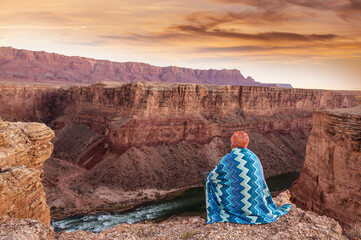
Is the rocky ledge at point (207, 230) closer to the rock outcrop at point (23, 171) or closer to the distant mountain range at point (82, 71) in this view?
the rock outcrop at point (23, 171)

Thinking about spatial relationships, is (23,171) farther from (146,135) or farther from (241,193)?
(146,135)

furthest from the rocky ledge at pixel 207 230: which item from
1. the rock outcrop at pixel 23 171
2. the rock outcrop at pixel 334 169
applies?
the rock outcrop at pixel 334 169

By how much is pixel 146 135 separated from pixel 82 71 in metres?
114

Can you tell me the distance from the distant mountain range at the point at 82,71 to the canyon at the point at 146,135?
66.0 m

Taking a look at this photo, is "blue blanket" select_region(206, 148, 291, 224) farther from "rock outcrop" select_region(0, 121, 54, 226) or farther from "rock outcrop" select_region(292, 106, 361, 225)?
"rock outcrop" select_region(292, 106, 361, 225)

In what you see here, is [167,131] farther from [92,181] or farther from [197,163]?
[92,181]

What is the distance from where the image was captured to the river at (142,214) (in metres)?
24.2

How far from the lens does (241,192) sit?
7.89m

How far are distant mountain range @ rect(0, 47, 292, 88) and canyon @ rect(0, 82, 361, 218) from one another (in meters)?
66.0

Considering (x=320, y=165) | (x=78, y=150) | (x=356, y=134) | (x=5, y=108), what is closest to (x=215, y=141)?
(x=78, y=150)

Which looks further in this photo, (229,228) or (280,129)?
(280,129)

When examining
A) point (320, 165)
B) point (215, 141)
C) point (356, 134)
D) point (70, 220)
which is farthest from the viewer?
point (215, 141)

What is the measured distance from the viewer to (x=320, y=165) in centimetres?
2045

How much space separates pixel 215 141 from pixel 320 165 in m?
24.5
